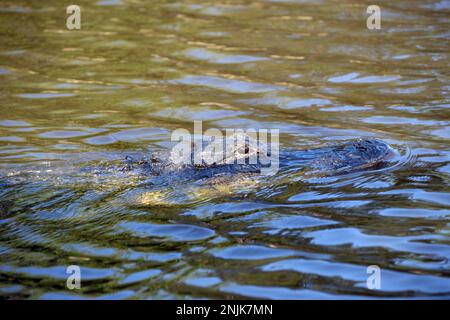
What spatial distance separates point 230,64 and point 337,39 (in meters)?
1.53

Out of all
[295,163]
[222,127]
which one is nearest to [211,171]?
[295,163]

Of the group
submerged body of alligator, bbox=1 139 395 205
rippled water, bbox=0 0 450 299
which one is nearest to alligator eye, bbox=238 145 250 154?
submerged body of alligator, bbox=1 139 395 205

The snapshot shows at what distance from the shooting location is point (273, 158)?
5.72 metres

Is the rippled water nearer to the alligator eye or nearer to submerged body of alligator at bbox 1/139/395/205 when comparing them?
submerged body of alligator at bbox 1/139/395/205

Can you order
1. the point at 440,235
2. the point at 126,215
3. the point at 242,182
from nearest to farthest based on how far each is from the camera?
the point at 440,235, the point at 126,215, the point at 242,182

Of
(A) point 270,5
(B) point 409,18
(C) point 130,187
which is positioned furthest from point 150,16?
(C) point 130,187

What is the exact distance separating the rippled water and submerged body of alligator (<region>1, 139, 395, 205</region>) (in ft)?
0.12

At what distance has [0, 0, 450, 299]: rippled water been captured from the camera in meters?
4.20

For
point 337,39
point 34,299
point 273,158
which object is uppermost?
point 337,39

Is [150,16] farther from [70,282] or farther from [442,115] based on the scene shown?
[70,282]

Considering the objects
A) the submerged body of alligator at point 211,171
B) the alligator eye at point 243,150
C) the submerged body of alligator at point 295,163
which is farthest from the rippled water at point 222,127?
the alligator eye at point 243,150

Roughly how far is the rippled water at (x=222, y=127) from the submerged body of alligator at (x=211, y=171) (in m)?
0.04

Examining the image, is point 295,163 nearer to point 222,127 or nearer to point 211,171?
point 211,171

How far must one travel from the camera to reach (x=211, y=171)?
18.1ft
